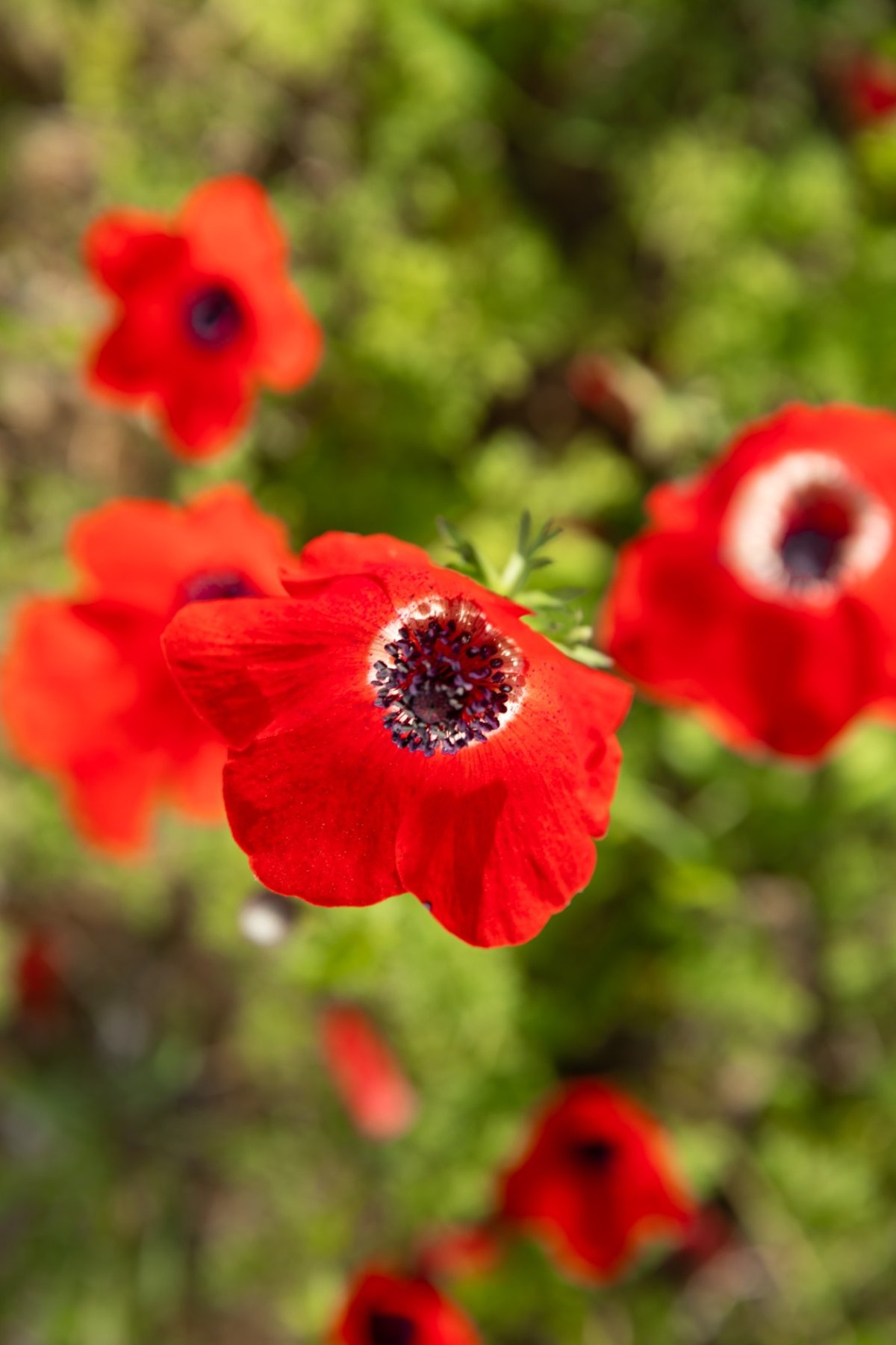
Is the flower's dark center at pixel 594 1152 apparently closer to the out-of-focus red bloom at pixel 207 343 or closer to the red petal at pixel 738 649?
the red petal at pixel 738 649

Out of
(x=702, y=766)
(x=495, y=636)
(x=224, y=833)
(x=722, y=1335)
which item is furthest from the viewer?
(x=722, y=1335)

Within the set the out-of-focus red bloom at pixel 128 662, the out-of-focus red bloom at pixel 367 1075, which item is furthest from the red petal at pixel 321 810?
the out-of-focus red bloom at pixel 367 1075

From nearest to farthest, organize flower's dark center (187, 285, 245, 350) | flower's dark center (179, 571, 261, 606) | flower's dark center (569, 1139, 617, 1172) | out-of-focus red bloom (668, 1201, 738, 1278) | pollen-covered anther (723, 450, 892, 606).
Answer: flower's dark center (179, 571, 261, 606) < flower's dark center (187, 285, 245, 350) < pollen-covered anther (723, 450, 892, 606) < flower's dark center (569, 1139, 617, 1172) < out-of-focus red bloom (668, 1201, 738, 1278)

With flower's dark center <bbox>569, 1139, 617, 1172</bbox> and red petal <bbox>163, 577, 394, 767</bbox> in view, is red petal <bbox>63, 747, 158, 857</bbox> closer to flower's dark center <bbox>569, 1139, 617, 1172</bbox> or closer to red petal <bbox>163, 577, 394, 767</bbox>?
red petal <bbox>163, 577, 394, 767</bbox>

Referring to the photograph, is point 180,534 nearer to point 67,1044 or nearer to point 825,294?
point 825,294

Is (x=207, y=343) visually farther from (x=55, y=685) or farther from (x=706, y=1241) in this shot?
(x=706, y=1241)

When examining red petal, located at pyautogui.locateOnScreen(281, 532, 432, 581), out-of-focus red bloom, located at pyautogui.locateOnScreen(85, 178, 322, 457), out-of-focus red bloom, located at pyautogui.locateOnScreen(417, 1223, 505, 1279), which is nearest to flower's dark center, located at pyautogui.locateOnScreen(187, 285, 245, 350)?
out-of-focus red bloom, located at pyautogui.locateOnScreen(85, 178, 322, 457)

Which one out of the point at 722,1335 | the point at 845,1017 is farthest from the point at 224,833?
the point at 722,1335
